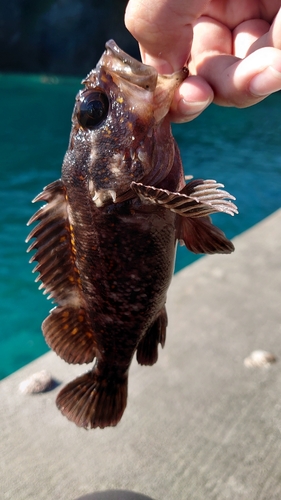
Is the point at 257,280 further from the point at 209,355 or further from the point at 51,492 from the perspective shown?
the point at 51,492

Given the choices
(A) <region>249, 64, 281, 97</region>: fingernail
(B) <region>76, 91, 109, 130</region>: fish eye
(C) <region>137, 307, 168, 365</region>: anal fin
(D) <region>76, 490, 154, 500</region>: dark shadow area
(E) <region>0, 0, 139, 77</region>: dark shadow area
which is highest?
(E) <region>0, 0, 139, 77</region>: dark shadow area

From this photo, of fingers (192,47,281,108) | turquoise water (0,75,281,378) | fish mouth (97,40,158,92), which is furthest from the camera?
turquoise water (0,75,281,378)

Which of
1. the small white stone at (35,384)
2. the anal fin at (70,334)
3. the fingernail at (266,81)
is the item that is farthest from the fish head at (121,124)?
the small white stone at (35,384)

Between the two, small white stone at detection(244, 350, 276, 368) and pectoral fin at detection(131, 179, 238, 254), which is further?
small white stone at detection(244, 350, 276, 368)

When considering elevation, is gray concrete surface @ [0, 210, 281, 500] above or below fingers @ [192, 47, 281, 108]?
below

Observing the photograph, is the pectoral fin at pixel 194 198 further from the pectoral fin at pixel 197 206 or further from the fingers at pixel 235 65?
the fingers at pixel 235 65

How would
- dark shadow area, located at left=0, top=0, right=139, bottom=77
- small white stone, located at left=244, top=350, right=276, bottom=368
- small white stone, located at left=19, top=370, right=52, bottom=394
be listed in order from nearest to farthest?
small white stone, located at left=19, top=370, right=52, bottom=394 → small white stone, located at left=244, top=350, right=276, bottom=368 → dark shadow area, located at left=0, top=0, right=139, bottom=77

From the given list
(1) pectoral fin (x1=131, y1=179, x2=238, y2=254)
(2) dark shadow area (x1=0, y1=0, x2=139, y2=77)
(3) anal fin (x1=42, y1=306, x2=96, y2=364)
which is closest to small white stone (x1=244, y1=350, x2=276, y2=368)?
(3) anal fin (x1=42, y1=306, x2=96, y2=364)

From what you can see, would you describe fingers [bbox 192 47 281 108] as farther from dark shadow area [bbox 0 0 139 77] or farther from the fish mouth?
dark shadow area [bbox 0 0 139 77]
